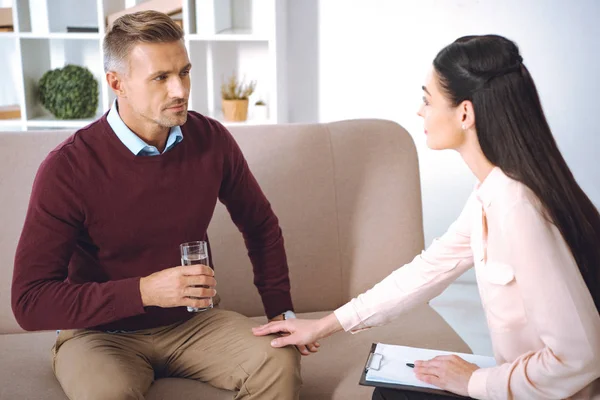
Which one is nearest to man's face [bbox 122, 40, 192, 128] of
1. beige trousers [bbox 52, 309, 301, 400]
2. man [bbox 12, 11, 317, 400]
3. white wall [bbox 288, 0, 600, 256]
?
man [bbox 12, 11, 317, 400]

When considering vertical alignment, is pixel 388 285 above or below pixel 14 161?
below

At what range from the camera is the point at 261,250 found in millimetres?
2064

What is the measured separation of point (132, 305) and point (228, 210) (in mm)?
488

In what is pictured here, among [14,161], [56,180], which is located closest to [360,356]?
[56,180]

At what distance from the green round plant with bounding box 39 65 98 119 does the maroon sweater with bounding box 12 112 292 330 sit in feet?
5.54

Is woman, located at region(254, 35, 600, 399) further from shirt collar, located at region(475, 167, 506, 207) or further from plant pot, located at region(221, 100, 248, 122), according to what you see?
plant pot, located at region(221, 100, 248, 122)

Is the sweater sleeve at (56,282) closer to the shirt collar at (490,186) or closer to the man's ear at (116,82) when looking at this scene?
the man's ear at (116,82)

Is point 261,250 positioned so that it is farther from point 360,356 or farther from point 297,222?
Answer: point 360,356

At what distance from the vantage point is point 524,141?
143 cm

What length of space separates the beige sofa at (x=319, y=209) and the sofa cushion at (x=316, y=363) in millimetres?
17

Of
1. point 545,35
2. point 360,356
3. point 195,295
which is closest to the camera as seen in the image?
point 195,295

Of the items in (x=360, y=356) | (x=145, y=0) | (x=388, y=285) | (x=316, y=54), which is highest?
(x=145, y=0)

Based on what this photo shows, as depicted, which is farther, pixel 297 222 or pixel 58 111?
pixel 58 111

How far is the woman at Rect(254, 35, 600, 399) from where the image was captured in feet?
4.42
